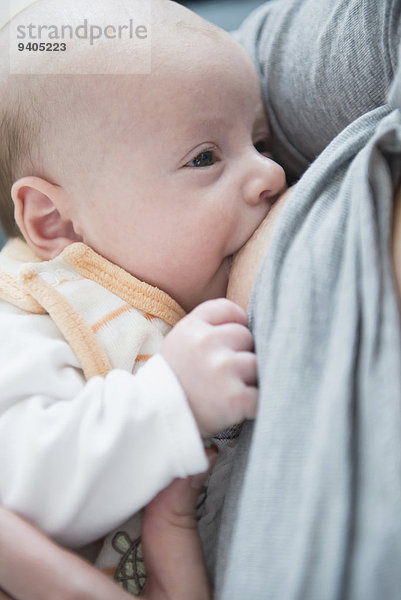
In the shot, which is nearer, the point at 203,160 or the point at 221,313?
the point at 221,313

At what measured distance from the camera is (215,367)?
0.66m

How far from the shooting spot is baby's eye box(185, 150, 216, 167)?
0.90 metres

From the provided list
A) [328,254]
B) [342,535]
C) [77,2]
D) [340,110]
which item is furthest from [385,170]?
[77,2]

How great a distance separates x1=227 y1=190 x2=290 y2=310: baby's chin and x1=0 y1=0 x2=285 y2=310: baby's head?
0.02m

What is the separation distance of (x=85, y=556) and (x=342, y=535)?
41cm

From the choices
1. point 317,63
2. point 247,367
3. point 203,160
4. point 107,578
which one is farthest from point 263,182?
point 107,578

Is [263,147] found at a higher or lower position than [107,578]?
higher

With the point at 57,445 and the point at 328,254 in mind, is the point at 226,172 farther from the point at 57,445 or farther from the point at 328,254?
the point at 57,445

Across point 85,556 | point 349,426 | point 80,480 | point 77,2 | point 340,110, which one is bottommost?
point 85,556

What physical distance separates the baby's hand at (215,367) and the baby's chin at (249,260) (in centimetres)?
9

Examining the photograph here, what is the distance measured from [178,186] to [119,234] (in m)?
0.11

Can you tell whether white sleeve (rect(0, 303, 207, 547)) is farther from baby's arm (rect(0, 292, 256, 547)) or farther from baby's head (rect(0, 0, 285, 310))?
baby's head (rect(0, 0, 285, 310))

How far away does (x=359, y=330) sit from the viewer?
580 millimetres

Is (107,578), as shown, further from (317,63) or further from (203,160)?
(317,63)
